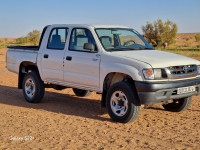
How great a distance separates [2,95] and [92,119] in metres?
3.93

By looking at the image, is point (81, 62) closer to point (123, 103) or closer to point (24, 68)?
point (123, 103)

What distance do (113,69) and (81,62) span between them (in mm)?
910

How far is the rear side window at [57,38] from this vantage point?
23.8ft

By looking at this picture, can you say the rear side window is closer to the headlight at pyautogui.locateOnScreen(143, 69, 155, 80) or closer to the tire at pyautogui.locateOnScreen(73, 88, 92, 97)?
the tire at pyautogui.locateOnScreen(73, 88, 92, 97)

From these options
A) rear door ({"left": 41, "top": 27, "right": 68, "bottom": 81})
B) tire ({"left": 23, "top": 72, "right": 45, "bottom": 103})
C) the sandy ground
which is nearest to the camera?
the sandy ground

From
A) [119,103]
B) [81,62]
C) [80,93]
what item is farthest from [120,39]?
[80,93]

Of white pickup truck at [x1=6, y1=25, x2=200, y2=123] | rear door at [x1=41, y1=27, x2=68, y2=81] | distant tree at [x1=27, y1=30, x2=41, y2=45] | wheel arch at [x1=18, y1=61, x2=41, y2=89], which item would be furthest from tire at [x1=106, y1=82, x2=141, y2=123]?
distant tree at [x1=27, y1=30, x2=41, y2=45]

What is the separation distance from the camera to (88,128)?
5.60 m

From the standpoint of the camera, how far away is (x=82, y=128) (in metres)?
5.59

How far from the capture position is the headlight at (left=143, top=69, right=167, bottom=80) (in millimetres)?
A: 5512

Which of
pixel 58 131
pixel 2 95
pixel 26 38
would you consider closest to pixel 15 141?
pixel 58 131

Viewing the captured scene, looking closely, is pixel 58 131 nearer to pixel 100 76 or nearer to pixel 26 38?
pixel 100 76

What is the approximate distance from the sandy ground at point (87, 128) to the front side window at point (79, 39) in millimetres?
1447

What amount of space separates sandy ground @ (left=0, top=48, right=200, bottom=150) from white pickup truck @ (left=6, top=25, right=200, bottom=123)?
364 mm
